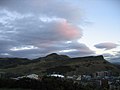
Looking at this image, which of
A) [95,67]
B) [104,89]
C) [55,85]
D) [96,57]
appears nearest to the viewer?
[55,85]

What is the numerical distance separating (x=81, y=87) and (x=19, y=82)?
412 centimetres

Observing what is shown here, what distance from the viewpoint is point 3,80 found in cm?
1819

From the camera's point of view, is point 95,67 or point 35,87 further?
point 95,67

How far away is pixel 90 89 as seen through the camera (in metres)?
16.4

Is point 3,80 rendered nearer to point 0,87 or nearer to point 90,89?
point 0,87

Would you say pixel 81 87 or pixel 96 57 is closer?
pixel 81 87

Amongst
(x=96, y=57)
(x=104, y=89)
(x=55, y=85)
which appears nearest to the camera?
(x=55, y=85)

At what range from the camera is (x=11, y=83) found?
17656 millimetres

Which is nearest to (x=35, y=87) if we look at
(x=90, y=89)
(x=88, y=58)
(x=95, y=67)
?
(x=90, y=89)

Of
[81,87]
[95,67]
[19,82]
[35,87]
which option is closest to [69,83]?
[81,87]

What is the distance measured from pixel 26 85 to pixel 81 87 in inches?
140

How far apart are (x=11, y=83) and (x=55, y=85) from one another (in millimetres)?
3317

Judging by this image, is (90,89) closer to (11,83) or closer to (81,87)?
(81,87)

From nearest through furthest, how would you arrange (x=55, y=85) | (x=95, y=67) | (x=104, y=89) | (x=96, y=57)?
(x=55, y=85), (x=104, y=89), (x=95, y=67), (x=96, y=57)
